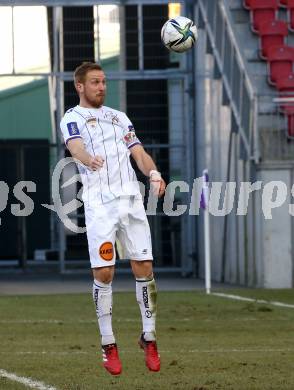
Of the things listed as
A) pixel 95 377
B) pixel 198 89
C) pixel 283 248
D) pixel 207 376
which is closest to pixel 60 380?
pixel 95 377

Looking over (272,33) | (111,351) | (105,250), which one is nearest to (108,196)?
(105,250)

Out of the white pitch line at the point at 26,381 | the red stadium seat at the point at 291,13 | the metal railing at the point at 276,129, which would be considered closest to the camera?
the white pitch line at the point at 26,381

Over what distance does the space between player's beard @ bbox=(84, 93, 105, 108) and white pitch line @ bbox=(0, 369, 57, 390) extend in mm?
2143

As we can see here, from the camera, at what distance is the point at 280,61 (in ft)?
74.8

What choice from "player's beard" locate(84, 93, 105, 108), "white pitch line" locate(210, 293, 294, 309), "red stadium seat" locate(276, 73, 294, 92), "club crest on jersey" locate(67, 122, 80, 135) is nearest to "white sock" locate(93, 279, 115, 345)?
"club crest on jersey" locate(67, 122, 80, 135)

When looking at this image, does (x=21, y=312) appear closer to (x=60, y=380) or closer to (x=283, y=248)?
(x=283, y=248)

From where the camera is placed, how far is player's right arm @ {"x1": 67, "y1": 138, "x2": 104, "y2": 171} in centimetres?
956

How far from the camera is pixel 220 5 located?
2264 cm

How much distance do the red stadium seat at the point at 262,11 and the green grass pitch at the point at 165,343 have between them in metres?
6.28

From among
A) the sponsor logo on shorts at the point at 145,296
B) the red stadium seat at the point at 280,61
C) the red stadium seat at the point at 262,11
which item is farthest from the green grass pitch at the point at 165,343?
the red stadium seat at the point at 262,11

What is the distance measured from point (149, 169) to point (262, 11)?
47.7 ft

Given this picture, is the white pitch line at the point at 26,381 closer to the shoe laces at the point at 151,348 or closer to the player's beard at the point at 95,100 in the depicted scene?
the shoe laces at the point at 151,348

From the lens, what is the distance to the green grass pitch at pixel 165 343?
33.5 ft

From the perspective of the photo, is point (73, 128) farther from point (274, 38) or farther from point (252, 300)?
point (274, 38)
